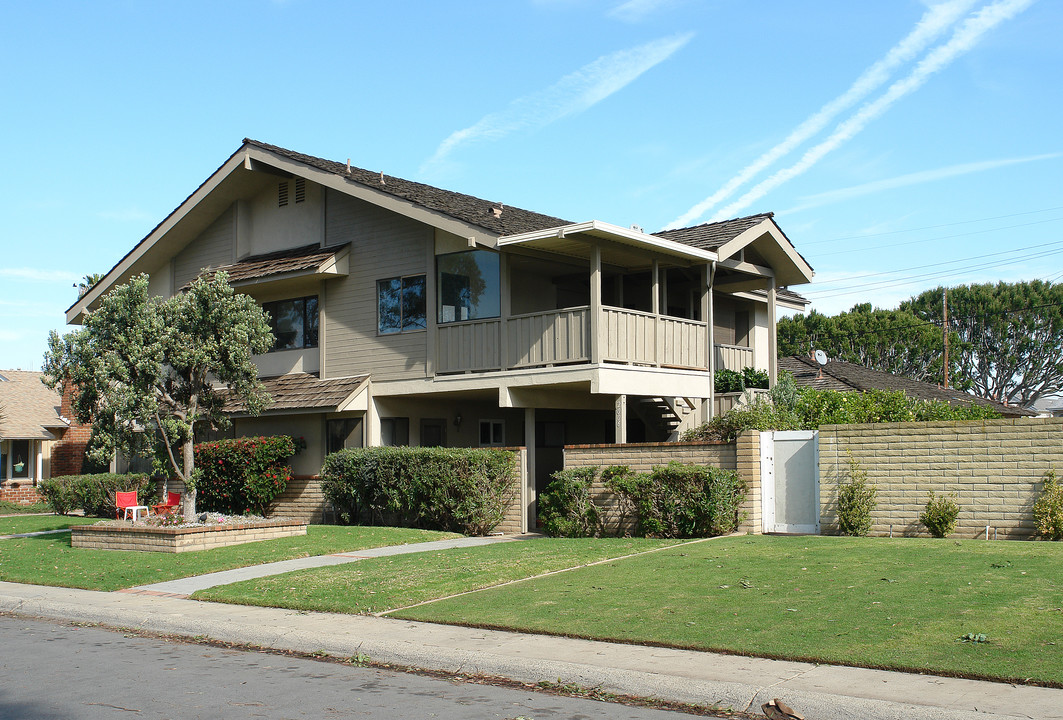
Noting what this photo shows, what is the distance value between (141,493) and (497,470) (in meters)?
10.5

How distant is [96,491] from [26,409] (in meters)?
12.6

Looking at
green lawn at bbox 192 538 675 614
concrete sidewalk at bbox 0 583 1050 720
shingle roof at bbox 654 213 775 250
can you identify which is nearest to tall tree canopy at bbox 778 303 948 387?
shingle roof at bbox 654 213 775 250

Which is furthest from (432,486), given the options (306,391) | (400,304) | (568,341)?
(306,391)

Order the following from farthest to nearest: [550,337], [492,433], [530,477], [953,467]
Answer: [492,433], [530,477], [550,337], [953,467]

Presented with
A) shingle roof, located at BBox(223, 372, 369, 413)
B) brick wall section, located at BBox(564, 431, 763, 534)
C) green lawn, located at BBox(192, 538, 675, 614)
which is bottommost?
green lawn, located at BBox(192, 538, 675, 614)

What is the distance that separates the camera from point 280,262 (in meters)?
23.9

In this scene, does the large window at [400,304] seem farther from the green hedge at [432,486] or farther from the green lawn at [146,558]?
the green lawn at [146,558]

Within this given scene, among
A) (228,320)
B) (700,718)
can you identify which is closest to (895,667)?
(700,718)

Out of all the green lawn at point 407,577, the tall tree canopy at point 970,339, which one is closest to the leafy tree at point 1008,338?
the tall tree canopy at point 970,339

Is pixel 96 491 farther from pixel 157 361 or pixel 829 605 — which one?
pixel 829 605

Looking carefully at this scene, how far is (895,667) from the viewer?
24.3 feet

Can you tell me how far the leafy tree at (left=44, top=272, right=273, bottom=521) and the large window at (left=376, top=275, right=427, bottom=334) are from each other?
3.96 meters

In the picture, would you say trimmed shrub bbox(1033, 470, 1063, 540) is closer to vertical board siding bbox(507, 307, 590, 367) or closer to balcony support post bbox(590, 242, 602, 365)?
balcony support post bbox(590, 242, 602, 365)

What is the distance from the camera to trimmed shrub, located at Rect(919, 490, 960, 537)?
14.3 m
